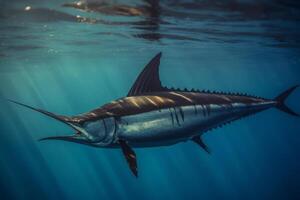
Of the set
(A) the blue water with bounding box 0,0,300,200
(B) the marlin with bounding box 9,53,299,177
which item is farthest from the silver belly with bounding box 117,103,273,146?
(A) the blue water with bounding box 0,0,300,200

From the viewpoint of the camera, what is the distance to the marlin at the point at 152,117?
541 centimetres

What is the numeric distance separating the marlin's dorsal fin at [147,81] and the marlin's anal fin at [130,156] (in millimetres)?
1278

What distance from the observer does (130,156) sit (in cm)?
544

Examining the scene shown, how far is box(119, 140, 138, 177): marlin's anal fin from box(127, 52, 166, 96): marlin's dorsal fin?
1.28 m

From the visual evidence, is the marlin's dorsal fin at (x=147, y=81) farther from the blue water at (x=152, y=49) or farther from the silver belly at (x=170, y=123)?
the blue water at (x=152, y=49)

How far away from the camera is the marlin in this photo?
541cm

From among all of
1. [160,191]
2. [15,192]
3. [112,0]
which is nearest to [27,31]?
[112,0]

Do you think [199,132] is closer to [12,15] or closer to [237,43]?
[12,15]

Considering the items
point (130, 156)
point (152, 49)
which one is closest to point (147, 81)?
point (130, 156)

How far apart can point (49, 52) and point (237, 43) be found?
13488 mm

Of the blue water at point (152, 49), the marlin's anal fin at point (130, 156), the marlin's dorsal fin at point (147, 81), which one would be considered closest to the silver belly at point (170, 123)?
the marlin's anal fin at point (130, 156)

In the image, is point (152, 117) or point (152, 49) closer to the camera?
point (152, 117)

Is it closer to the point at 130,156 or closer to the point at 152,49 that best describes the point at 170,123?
the point at 130,156

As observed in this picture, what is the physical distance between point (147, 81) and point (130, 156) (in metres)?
1.74
